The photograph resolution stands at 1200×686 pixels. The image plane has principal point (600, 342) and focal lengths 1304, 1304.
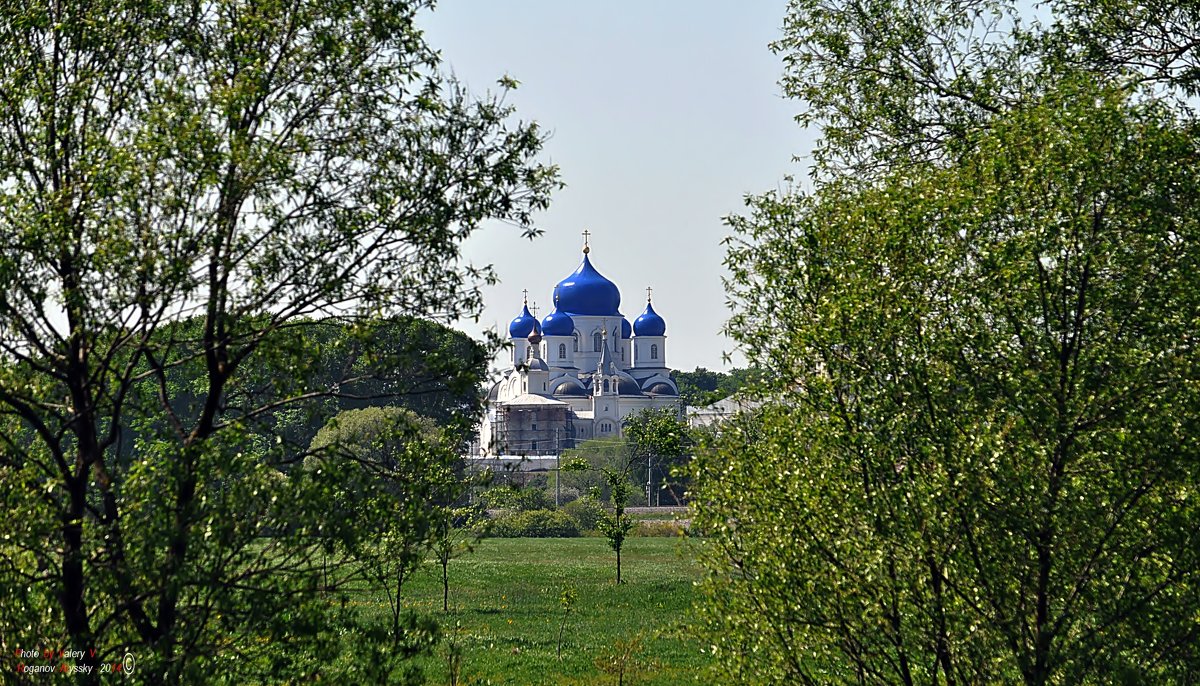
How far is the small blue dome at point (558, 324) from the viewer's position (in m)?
92.5

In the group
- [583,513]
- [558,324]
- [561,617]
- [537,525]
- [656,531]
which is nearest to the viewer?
[561,617]

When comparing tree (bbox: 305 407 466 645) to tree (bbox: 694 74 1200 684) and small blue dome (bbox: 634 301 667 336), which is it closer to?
tree (bbox: 694 74 1200 684)

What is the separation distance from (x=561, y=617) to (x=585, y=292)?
74.4 metres

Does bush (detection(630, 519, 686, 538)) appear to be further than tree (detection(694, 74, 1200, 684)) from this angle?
Yes

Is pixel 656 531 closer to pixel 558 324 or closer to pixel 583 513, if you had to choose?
pixel 583 513

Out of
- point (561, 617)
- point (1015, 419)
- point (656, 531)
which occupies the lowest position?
point (561, 617)

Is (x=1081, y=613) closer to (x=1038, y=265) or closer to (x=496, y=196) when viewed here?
(x=1038, y=265)

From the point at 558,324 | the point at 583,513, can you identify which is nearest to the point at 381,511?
the point at 583,513

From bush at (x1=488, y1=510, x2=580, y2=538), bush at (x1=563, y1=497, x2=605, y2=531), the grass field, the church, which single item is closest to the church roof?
the church

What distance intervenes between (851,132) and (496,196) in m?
4.50

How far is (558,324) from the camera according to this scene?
9244 centimetres

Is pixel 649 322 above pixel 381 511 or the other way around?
above

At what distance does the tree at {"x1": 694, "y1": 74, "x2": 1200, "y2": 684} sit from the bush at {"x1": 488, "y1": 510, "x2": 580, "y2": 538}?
3094cm

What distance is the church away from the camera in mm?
90000
